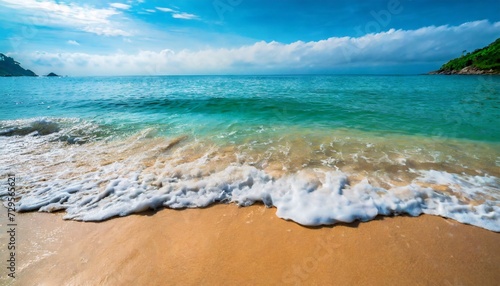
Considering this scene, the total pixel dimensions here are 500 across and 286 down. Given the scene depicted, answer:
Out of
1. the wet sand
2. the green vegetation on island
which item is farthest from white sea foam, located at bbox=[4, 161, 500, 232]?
the green vegetation on island

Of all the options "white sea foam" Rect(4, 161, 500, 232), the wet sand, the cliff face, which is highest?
the cliff face

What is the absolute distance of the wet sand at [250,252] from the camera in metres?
2.67

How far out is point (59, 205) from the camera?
4168 mm

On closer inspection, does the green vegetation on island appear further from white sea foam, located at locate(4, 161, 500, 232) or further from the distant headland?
the distant headland

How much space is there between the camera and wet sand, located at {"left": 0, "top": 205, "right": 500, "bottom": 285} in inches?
105

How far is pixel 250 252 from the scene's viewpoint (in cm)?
301

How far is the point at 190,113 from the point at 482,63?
94.4 metres

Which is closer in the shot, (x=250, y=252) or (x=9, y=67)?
(x=250, y=252)

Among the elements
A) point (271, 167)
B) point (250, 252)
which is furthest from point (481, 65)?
point (250, 252)

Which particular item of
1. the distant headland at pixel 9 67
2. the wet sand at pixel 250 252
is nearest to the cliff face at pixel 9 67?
the distant headland at pixel 9 67

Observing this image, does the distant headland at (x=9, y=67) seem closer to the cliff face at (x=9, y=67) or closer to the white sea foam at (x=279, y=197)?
the cliff face at (x=9, y=67)

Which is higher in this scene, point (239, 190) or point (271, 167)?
point (271, 167)

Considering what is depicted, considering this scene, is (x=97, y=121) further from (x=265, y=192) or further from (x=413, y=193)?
(x=413, y=193)

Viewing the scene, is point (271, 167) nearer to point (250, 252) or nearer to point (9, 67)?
point (250, 252)
